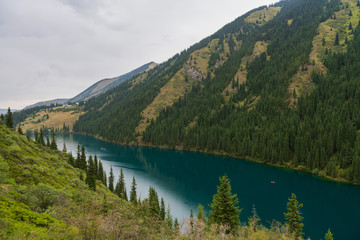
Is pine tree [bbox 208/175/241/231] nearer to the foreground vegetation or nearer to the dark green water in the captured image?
the foreground vegetation

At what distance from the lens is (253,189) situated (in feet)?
269

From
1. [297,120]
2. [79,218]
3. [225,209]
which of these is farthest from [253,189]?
[79,218]

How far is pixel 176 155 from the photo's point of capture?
15462cm

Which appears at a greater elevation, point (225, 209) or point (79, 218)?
point (79, 218)

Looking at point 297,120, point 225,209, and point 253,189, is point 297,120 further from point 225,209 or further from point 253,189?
point 225,209

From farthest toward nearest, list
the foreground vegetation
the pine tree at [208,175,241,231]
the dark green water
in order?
the dark green water
the pine tree at [208,175,241,231]
the foreground vegetation

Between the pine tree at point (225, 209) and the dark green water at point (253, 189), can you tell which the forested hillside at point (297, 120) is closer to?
the dark green water at point (253, 189)

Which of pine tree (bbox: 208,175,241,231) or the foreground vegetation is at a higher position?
the foreground vegetation

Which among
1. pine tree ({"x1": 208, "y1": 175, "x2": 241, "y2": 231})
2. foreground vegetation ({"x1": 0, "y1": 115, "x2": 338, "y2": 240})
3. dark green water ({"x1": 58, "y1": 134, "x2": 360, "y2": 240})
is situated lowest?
dark green water ({"x1": 58, "y1": 134, "x2": 360, "y2": 240})

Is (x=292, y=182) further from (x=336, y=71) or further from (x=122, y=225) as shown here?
(x=336, y=71)

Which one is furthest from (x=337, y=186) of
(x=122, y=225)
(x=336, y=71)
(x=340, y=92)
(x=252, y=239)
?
(x=336, y=71)

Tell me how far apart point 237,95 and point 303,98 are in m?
65.4

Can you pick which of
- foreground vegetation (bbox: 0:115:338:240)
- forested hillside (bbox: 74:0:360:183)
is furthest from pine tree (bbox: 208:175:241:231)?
forested hillside (bbox: 74:0:360:183)

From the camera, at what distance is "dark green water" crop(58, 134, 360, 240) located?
58650 millimetres
